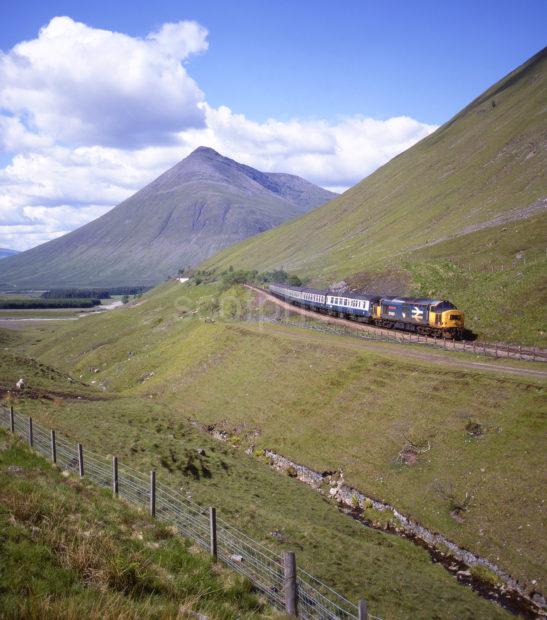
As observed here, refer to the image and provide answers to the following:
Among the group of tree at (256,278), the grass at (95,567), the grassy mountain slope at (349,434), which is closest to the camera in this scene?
the grass at (95,567)

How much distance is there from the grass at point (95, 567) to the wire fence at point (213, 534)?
1082 millimetres

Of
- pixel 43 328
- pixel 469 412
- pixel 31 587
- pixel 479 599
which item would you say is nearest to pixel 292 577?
pixel 31 587

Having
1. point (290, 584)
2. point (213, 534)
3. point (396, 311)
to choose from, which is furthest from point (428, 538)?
point (396, 311)

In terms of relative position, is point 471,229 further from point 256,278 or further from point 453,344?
point 256,278

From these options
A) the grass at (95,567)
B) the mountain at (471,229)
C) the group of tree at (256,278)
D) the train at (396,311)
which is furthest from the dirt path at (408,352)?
the group of tree at (256,278)

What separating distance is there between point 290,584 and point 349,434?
27.9m

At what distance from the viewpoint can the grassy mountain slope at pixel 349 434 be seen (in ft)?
77.4

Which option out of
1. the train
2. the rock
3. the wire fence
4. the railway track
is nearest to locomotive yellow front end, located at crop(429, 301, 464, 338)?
the train

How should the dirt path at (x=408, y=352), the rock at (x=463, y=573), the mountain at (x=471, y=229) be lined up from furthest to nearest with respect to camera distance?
1. the mountain at (x=471, y=229)
2. the dirt path at (x=408, y=352)
3. the rock at (x=463, y=573)

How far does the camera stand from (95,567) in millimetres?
10305

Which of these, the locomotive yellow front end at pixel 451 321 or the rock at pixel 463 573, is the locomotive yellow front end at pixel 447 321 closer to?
the locomotive yellow front end at pixel 451 321

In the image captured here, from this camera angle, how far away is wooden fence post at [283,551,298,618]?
1084 cm

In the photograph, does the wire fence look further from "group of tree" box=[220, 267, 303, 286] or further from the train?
"group of tree" box=[220, 267, 303, 286]

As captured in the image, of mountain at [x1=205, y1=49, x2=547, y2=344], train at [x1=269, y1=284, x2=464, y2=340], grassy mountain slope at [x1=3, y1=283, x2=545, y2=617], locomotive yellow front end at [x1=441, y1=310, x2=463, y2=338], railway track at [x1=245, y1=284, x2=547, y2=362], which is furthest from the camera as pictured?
mountain at [x1=205, y1=49, x2=547, y2=344]
